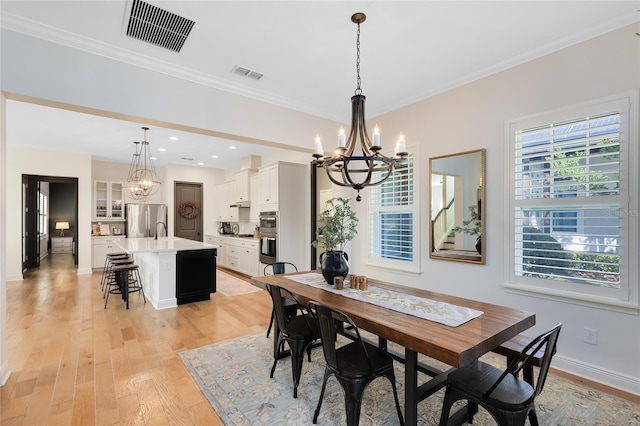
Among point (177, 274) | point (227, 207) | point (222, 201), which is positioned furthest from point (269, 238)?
point (222, 201)

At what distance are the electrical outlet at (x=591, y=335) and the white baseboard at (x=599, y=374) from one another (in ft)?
0.64

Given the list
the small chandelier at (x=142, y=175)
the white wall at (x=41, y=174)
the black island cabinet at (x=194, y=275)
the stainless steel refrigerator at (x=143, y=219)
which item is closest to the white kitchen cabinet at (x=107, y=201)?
the stainless steel refrigerator at (x=143, y=219)

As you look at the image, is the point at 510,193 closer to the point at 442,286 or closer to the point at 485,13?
the point at 442,286

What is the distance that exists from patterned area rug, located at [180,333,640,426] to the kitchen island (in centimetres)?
196

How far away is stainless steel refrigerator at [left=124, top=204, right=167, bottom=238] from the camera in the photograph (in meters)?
7.91

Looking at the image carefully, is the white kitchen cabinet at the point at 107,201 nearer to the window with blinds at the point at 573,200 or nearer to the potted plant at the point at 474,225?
the potted plant at the point at 474,225

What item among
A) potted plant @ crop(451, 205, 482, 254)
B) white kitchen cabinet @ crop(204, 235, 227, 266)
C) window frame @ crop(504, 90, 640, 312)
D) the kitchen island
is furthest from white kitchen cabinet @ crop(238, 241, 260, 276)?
window frame @ crop(504, 90, 640, 312)

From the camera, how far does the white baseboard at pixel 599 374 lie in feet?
7.53

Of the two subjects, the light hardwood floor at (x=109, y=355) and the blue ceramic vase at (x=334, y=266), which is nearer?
the light hardwood floor at (x=109, y=355)

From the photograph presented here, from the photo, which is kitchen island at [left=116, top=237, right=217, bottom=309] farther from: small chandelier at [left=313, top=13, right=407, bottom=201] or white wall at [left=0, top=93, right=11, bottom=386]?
small chandelier at [left=313, top=13, right=407, bottom=201]

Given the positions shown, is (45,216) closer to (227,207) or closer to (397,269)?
(227,207)

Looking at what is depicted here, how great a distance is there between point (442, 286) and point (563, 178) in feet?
5.32

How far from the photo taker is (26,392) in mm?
2291

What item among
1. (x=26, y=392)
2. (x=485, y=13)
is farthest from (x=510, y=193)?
Result: (x=26, y=392)
